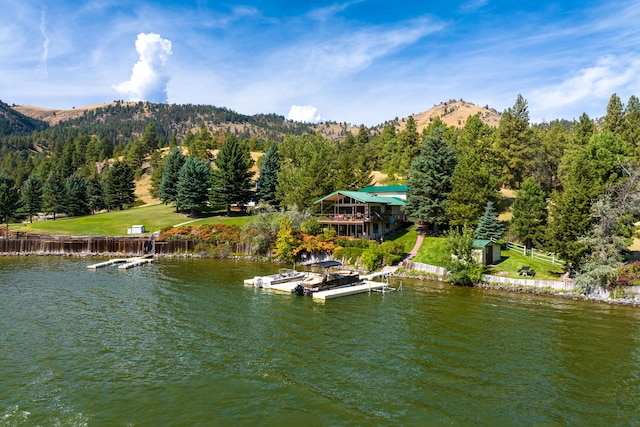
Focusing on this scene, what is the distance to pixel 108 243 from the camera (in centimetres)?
6456

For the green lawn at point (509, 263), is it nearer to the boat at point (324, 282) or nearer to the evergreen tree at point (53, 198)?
the boat at point (324, 282)

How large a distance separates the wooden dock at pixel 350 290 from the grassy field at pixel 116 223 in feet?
132

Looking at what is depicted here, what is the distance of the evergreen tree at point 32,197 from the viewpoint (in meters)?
88.4

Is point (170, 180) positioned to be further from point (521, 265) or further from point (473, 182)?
point (521, 265)

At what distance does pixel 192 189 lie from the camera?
84688 mm

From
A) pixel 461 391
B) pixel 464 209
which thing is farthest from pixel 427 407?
pixel 464 209

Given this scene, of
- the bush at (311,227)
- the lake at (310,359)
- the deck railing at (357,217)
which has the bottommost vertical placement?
the lake at (310,359)

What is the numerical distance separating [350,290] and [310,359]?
57.2ft

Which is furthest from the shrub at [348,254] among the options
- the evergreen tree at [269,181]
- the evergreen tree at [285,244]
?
the evergreen tree at [269,181]

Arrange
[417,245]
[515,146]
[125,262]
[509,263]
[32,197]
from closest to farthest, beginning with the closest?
[509,263] < [125,262] < [417,245] < [515,146] < [32,197]

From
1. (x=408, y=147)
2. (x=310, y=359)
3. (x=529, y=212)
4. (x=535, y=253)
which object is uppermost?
(x=408, y=147)

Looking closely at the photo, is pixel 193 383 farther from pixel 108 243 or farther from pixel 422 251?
pixel 108 243

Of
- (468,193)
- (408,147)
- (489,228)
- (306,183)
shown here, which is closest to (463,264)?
(489,228)

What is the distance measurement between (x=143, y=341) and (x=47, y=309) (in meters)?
12.4
